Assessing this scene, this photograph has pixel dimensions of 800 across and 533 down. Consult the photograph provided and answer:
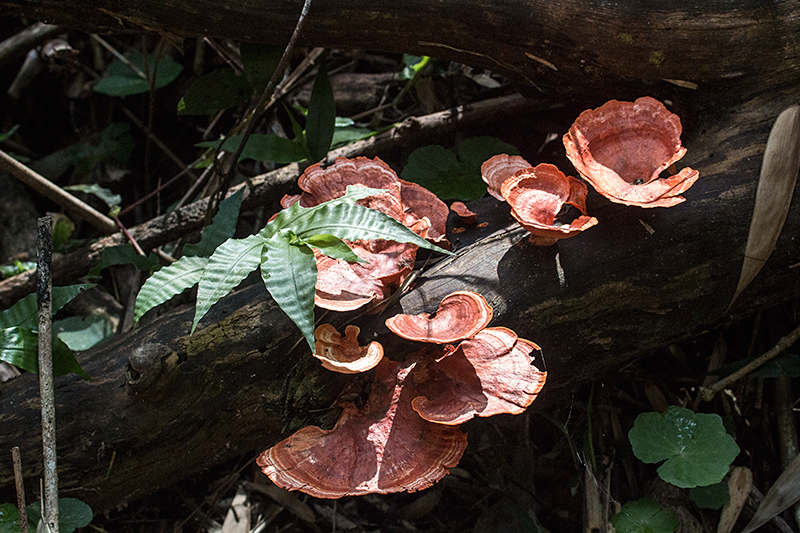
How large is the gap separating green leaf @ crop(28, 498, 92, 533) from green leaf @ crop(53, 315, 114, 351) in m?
1.37

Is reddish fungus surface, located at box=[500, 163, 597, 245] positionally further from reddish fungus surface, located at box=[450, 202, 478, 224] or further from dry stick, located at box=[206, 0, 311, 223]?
dry stick, located at box=[206, 0, 311, 223]

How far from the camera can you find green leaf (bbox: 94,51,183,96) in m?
4.69

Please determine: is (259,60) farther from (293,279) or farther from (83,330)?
(83,330)

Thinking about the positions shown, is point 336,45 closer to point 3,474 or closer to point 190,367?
point 190,367

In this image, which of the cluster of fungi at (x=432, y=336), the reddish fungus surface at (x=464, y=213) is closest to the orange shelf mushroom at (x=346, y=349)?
the cluster of fungi at (x=432, y=336)

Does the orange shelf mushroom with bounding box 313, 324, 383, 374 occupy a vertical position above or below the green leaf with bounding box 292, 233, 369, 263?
below

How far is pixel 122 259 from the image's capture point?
11.1 ft

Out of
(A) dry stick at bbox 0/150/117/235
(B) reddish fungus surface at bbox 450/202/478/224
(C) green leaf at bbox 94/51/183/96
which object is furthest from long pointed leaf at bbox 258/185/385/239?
(C) green leaf at bbox 94/51/183/96

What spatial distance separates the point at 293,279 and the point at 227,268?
0.86 feet

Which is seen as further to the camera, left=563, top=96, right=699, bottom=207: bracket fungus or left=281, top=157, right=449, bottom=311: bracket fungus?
left=563, top=96, right=699, bottom=207: bracket fungus

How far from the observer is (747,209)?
8.38 ft

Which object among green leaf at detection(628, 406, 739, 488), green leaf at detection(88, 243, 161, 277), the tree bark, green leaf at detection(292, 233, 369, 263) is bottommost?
green leaf at detection(628, 406, 739, 488)

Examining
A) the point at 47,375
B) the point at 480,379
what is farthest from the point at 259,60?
the point at 480,379

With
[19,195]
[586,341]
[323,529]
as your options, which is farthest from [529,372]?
[19,195]
